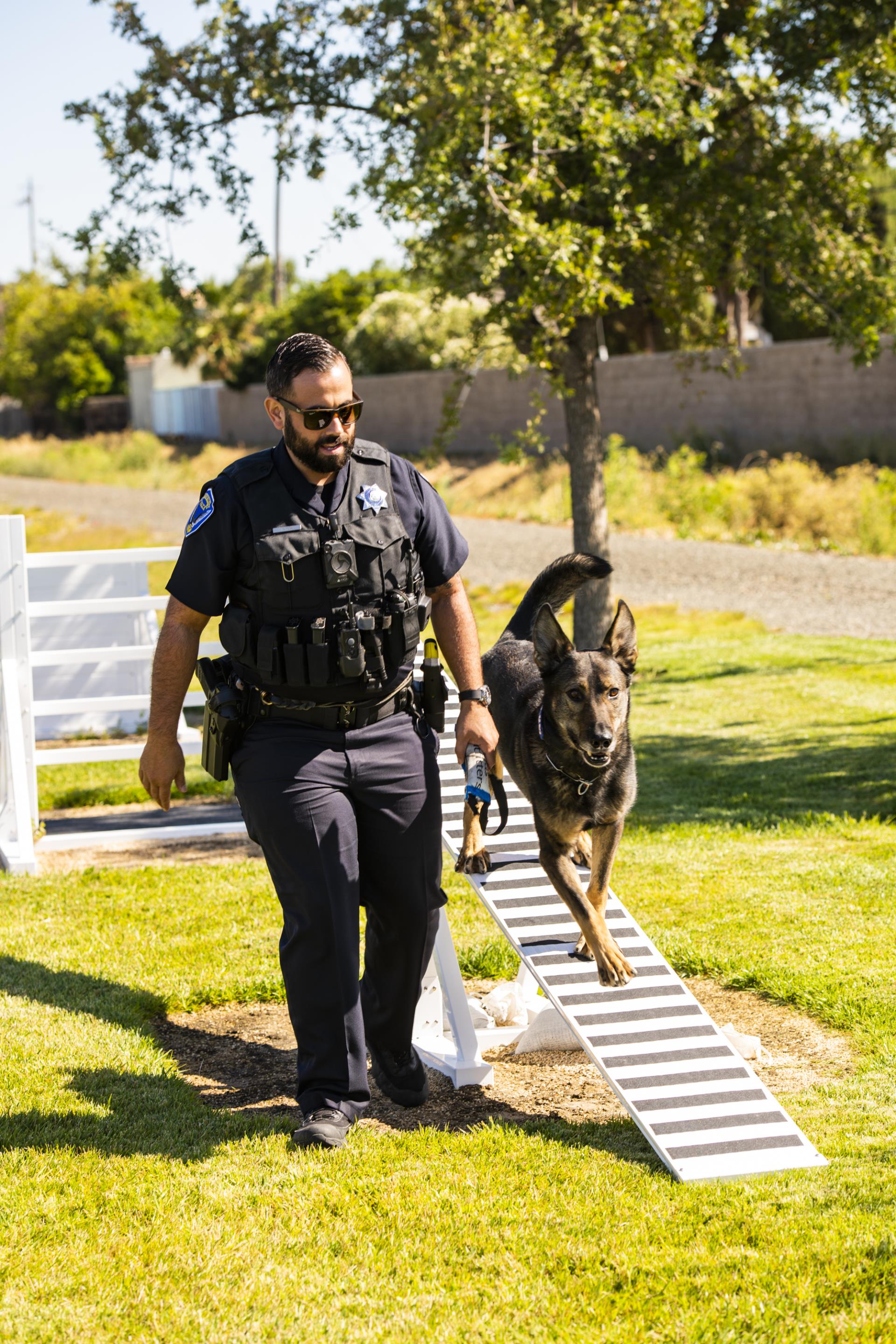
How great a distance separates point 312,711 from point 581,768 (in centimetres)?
88

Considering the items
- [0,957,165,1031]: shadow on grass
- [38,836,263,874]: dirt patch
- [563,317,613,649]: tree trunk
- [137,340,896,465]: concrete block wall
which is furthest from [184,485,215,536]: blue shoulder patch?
[137,340,896,465]: concrete block wall

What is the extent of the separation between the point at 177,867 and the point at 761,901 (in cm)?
308

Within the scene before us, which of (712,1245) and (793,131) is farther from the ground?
(793,131)

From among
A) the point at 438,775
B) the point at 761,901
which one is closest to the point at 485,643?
the point at 761,901

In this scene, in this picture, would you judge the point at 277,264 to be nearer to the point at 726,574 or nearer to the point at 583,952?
the point at 726,574

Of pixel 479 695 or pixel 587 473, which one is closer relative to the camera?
pixel 479 695

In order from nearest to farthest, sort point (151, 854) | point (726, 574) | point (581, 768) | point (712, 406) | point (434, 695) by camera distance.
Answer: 1. point (434, 695)
2. point (581, 768)
3. point (151, 854)
4. point (726, 574)
5. point (712, 406)

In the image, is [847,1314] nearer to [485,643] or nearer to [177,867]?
[177,867]

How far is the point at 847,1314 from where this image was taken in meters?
2.93

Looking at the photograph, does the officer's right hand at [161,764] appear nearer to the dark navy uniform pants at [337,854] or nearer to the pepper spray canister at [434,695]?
the dark navy uniform pants at [337,854]

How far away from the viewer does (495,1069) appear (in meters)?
4.76

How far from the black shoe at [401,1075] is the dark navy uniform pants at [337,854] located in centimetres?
21

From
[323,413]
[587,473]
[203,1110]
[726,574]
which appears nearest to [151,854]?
[203,1110]

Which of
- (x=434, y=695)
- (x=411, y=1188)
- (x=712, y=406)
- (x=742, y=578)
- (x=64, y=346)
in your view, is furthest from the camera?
(x=64, y=346)
